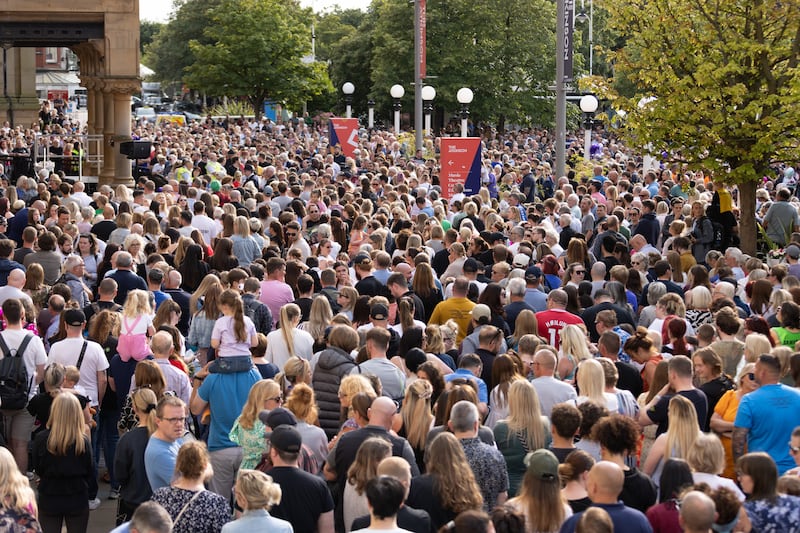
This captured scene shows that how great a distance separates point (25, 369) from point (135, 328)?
39.3 inches

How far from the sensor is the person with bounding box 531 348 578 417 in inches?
371

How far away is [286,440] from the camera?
24.8 ft

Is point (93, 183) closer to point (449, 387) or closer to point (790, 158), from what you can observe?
point (790, 158)

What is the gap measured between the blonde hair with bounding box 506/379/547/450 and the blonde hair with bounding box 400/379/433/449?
0.60 meters

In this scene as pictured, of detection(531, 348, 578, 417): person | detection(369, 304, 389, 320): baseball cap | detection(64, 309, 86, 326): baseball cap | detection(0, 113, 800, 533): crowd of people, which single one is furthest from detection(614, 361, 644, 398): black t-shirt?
detection(64, 309, 86, 326): baseball cap

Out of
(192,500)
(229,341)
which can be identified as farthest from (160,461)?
(229,341)

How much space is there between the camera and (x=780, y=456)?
8812 mm

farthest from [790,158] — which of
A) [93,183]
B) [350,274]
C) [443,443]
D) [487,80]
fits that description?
[487,80]

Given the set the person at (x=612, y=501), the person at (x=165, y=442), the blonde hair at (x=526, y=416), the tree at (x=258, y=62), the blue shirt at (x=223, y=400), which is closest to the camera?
the person at (x=612, y=501)

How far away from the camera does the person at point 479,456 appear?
7.80 m

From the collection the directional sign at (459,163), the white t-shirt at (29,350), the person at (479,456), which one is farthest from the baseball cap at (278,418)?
the directional sign at (459,163)

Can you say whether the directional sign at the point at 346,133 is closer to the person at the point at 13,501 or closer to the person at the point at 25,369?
the person at the point at 25,369

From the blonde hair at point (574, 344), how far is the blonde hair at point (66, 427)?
3916 mm

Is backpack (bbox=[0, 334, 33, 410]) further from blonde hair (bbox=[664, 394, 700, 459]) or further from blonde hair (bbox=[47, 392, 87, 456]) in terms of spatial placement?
blonde hair (bbox=[664, 394, 700, 459])
